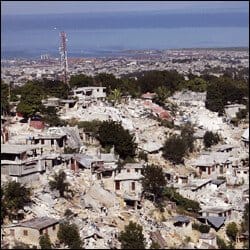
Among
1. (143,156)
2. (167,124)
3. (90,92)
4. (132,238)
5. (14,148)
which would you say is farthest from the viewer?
(90,92)

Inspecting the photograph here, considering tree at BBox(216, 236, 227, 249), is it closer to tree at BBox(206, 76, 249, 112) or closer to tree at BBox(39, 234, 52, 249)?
tree at BBox(39, 234, 52, 249)

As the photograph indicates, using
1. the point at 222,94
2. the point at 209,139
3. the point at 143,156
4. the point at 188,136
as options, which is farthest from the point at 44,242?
the point at 222,94

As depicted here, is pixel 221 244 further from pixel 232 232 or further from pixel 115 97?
pixel 115 97

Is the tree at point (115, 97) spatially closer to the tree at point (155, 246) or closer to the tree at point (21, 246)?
the tree at point (155, 246)

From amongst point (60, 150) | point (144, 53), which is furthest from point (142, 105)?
point (60, 150)

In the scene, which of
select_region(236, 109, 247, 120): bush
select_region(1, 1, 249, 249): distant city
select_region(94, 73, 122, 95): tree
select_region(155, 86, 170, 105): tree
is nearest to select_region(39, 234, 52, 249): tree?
select_region(1, 1, 249, 249): distant city

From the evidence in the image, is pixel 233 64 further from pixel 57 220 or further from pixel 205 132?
pixel 57 220
